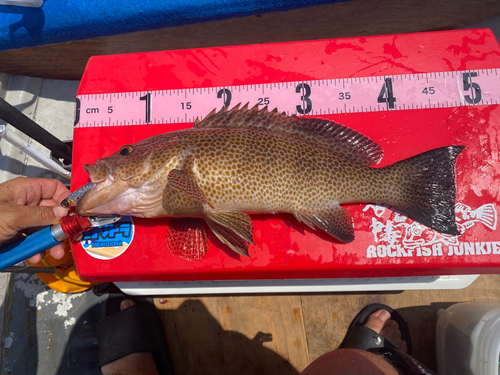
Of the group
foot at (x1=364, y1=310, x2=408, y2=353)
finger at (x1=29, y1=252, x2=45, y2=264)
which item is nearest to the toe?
foot at (x1=364, y1=310, x2=408, y2=353)

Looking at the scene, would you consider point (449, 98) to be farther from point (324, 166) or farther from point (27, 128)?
point (27, 128)

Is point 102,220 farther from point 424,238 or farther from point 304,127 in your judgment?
point 424,238

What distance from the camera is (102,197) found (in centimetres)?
235

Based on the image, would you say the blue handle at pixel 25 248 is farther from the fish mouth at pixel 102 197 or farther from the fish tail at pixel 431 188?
the fish tail at pixel 431 188

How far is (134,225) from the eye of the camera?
2.85m

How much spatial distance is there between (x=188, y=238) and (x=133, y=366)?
77.8 inches

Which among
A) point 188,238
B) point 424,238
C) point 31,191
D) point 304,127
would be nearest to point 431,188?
point 424,238

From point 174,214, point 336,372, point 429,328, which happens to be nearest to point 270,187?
point 174,214

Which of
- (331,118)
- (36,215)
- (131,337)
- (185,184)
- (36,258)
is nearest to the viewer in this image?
(185,184)

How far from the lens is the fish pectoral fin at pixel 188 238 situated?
2.73m

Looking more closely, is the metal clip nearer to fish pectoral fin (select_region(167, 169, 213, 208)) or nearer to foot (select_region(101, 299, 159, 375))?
fish pectoral fin (select_region(167, 169, 213, 208))

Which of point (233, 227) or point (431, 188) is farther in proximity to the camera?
point (431, 188)

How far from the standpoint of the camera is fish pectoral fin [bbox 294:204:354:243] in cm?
251

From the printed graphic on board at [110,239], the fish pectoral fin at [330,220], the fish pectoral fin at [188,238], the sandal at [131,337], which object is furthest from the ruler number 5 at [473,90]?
the sandal at [131,337]
